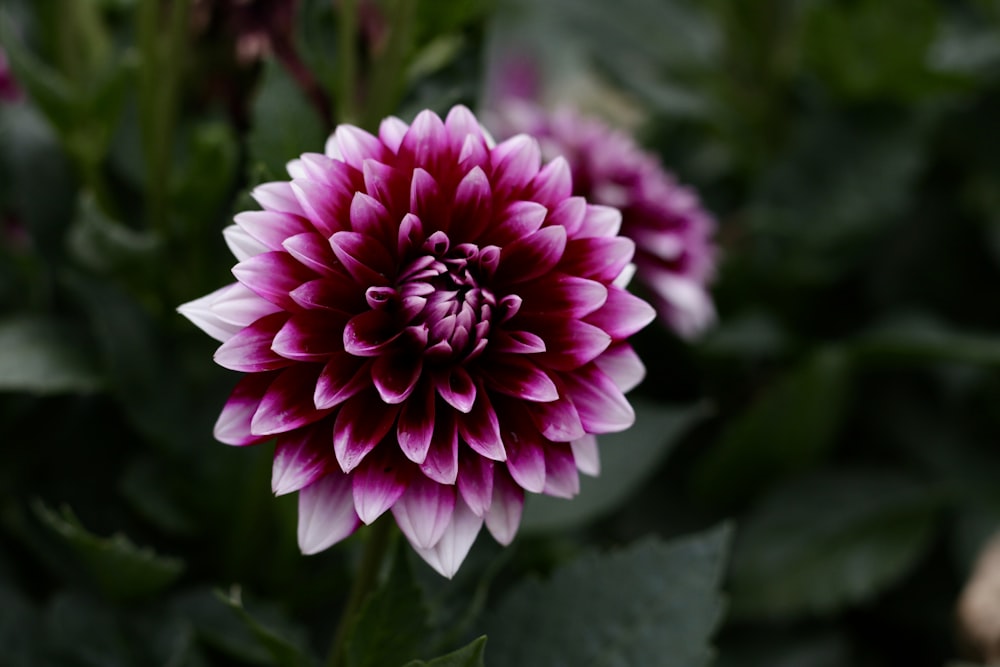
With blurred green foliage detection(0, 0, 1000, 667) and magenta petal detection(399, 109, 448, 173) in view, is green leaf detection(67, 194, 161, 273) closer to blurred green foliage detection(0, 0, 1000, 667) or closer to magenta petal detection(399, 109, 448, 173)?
blurred green foliage detection(0, 0, 1000, 667)

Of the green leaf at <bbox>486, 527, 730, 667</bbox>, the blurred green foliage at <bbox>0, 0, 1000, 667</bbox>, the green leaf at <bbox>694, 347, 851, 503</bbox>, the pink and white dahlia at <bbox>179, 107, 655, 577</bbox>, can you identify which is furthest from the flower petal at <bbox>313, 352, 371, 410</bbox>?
the green leaf at <bbox>694, 347, 851, 503</bbox>

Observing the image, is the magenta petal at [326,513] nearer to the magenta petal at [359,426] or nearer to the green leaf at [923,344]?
the magenta petal at [359,426]

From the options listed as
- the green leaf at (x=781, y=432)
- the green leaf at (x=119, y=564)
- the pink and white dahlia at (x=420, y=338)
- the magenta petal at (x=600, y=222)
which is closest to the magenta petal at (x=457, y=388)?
the pink and white dahlia at (x=420, y=338)

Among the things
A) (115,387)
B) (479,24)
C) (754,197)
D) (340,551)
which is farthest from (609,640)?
(754,197)

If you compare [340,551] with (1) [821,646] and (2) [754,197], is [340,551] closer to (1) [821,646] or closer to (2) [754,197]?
(1) [821,646]

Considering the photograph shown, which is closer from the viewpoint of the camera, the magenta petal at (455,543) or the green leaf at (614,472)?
the magenta petal at (455,543)

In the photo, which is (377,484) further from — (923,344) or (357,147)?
(923,344)
